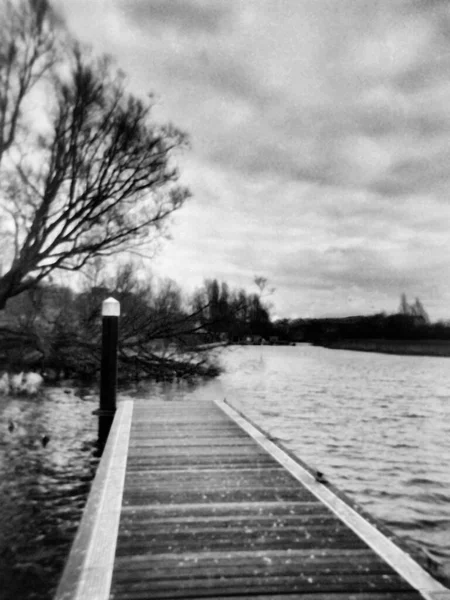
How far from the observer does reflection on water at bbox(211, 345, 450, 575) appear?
7805 mm

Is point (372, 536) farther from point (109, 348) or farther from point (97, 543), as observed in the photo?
point (109, 348)

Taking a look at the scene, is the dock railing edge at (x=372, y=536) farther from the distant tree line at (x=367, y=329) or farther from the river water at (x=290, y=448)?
the distant tree line at (x=367, y=329)

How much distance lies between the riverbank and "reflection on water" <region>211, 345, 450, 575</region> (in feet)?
145

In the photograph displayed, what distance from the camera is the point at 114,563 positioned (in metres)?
3.54

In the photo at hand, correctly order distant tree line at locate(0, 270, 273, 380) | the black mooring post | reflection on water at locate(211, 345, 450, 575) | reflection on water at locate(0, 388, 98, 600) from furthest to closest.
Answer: distant tree line at locate(0, 270, 273, 380) < the black mooring post < reflection on water at locate(211, 345, 450, 575) < reflection on water at locate(0, 388, 98, 600)

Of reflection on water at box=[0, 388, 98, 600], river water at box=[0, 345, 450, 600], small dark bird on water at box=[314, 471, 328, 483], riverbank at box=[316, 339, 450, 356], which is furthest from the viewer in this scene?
riverbank at box=[316, 339, 450, 356]

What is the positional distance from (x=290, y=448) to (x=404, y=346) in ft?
214

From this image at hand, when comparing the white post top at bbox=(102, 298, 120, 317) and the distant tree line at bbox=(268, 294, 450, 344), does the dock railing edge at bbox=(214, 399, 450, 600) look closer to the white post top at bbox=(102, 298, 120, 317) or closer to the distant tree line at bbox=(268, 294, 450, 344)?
the white post top at bbox=(102, 298, 120, 317)

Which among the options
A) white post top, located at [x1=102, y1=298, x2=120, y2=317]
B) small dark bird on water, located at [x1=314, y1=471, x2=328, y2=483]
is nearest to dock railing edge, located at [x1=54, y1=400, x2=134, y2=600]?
small dark bird on water, located at [x1=314, y1=471, x2=328, y2=483]

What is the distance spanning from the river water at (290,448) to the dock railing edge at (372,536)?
0.60 m

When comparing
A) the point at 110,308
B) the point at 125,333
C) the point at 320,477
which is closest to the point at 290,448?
the point at 110,308

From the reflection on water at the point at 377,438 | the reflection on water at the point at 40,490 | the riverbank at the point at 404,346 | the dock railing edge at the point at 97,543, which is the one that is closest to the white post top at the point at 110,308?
the reflection on water at the point at 40,490

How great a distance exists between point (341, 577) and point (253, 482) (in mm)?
2220

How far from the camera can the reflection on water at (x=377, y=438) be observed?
7805mm
